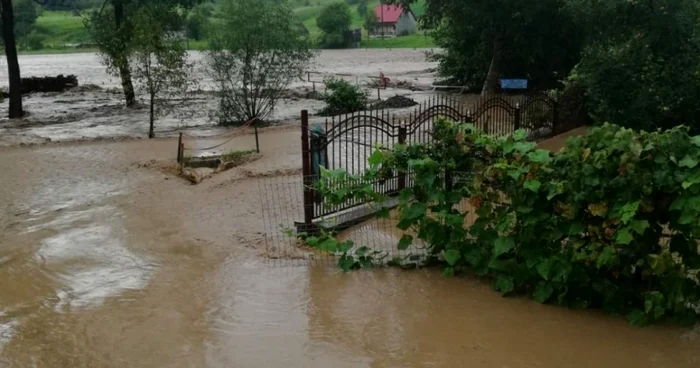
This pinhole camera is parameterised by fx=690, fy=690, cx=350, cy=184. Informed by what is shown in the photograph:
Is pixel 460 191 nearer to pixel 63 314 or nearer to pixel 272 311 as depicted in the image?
pixel 272 311

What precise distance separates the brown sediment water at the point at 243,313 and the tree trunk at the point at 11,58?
19.8 meters

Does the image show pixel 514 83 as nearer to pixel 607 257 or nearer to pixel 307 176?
pixel 307 176

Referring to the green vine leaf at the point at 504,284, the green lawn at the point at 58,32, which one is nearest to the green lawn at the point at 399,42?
the green lawn at the point at 58,32

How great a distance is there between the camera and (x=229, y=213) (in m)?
10.8

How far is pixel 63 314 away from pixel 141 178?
7.78 meters

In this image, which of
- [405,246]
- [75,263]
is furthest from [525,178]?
[75,263]

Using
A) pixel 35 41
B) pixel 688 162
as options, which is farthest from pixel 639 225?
pixel 35 41

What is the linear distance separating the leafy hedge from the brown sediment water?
0.87 feet

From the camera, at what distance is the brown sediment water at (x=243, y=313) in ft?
19.5

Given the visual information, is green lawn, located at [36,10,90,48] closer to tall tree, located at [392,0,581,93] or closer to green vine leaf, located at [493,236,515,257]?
tall tree, located at [392,0,581,93]

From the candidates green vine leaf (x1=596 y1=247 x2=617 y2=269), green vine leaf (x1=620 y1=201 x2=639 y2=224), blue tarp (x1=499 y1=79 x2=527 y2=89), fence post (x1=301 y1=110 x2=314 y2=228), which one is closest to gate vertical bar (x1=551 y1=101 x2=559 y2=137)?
fence post (x1=301 y1=110 x2=314 y2=228)

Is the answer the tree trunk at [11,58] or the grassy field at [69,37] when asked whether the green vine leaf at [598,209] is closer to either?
the tree trunk at [11,58]

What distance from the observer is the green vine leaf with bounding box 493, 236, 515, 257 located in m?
6.82

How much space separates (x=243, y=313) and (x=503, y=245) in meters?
2.70
